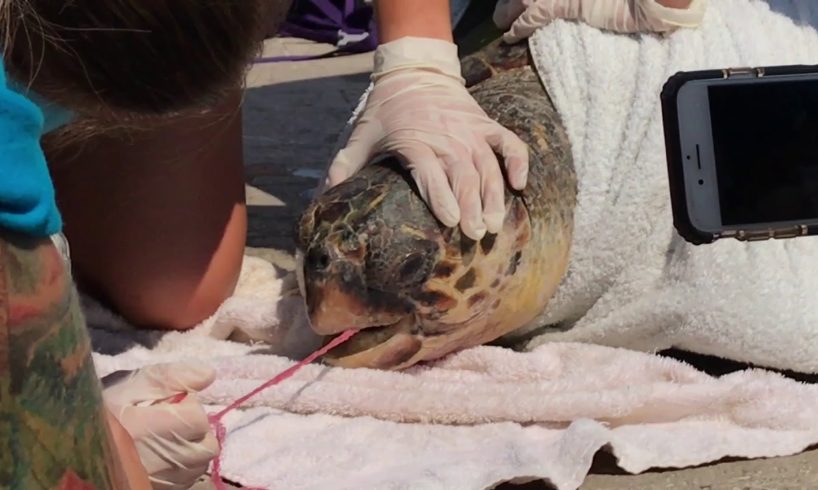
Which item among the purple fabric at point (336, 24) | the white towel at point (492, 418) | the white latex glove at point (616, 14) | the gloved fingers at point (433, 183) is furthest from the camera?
the purple fabric at point (336, 24)

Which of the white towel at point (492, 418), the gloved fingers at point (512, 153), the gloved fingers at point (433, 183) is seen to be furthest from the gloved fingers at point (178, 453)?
the gloved fingers at point (512, 153)

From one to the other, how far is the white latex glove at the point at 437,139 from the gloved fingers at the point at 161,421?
39 cm

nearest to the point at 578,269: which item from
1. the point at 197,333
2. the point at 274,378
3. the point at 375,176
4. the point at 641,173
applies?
the point at 641,173

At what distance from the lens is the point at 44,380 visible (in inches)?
26.0

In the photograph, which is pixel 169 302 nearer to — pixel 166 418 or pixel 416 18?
pixel 416 18

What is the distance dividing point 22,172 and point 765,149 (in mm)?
859

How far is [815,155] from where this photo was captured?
127 cm

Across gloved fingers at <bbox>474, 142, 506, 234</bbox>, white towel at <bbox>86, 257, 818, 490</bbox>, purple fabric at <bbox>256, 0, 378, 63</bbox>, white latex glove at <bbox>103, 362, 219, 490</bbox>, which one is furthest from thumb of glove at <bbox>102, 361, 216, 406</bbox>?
purple fabric at <bbox>256, 0, 378, 63</bbox>

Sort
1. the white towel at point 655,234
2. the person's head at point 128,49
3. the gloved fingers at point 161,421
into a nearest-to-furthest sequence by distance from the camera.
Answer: the person's head at point 128,49
the gloved fingers at point 161,421
the white towel at point 655,234

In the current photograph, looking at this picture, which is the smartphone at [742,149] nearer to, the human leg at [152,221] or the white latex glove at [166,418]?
the white latex glove at [166,418]

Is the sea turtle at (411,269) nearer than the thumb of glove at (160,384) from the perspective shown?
No

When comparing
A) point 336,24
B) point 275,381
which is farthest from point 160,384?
point 336,24

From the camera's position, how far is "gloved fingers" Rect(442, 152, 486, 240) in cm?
132

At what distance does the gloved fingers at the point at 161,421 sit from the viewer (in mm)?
1043
